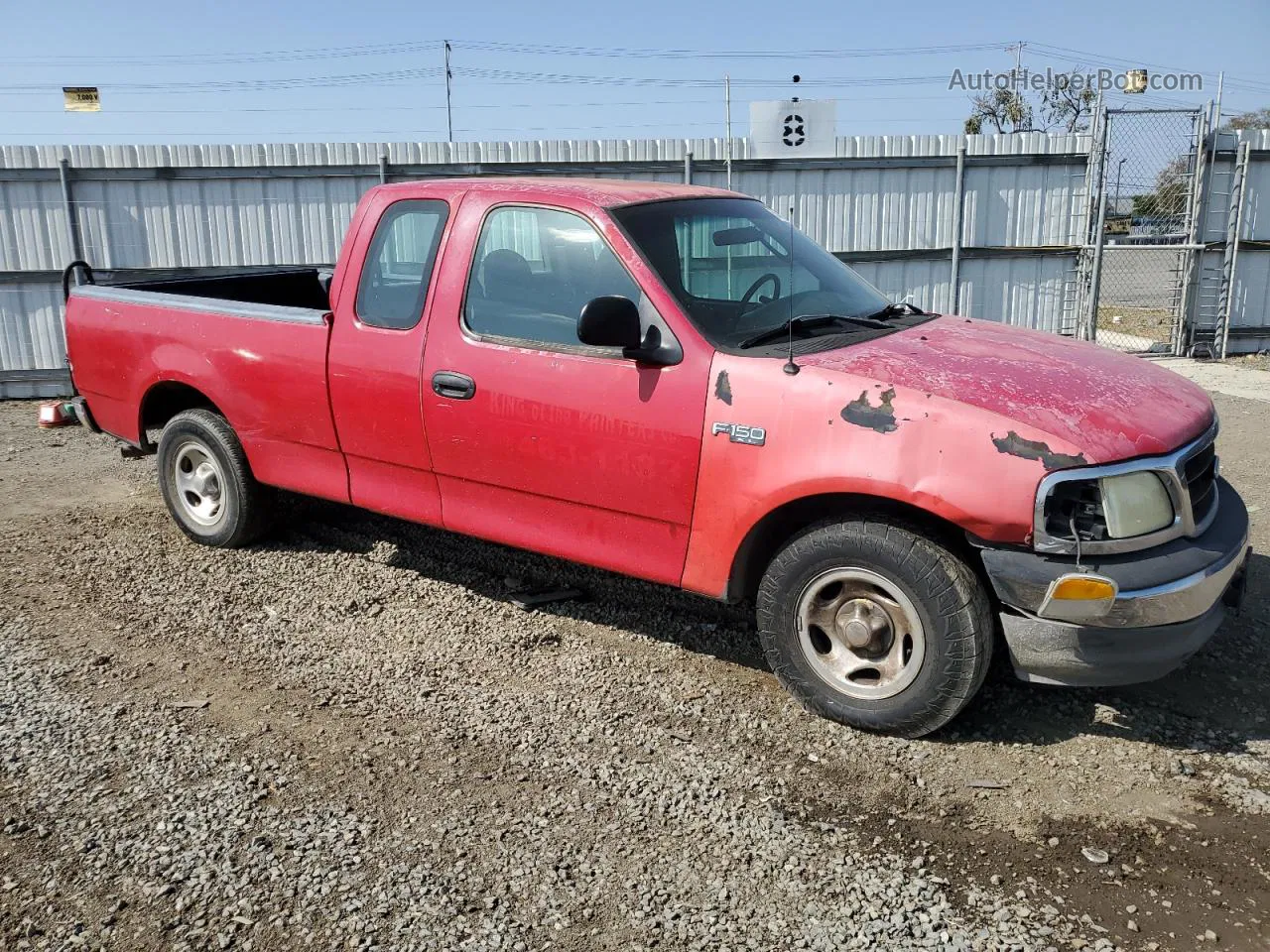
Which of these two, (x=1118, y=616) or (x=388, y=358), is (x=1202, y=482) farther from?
(x=388, y=358)

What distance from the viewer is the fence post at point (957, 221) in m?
13.0

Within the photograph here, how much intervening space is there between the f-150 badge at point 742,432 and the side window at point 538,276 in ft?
2.25

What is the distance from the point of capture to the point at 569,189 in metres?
4.61

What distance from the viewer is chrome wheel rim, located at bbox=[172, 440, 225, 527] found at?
6.03 meters

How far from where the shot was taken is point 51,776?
3.71 metres

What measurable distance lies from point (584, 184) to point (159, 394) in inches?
119

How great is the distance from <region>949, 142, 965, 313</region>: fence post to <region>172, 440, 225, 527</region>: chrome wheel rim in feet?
32.7

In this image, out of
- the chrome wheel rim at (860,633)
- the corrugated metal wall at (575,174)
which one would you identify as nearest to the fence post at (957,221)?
the corrugated metal wall at (575,174)

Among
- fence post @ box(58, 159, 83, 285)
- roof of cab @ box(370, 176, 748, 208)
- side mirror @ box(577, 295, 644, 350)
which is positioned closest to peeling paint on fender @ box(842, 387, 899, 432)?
side mirror @ box(577, 295, 644, 350)

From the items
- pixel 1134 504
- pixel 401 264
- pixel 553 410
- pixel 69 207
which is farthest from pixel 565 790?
pixel 69 207

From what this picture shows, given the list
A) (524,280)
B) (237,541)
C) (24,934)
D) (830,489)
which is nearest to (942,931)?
(830,489)

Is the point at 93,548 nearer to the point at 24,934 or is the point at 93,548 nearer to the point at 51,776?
the point at 51,776

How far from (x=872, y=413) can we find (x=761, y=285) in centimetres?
120

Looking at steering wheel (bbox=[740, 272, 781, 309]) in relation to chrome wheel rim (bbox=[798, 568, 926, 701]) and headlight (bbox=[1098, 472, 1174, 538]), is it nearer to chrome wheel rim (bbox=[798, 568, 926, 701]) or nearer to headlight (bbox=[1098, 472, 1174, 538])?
chrome wheel rim (bbox=[798, 568, 926, 701])
